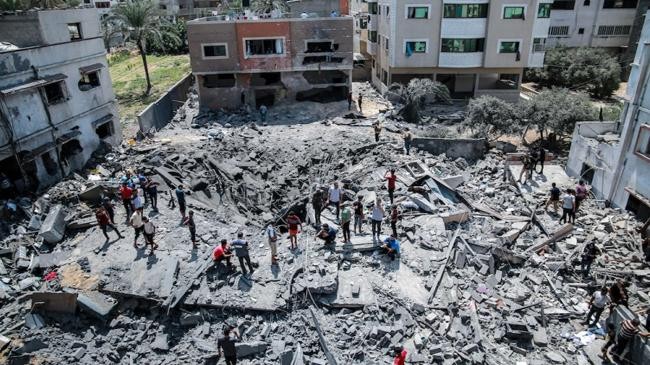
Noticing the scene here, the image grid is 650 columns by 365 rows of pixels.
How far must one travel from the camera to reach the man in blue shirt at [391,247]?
14836mm

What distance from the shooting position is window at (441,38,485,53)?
3600 centimetres

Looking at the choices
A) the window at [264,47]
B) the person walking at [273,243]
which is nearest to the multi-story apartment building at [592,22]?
the window at [264,47]

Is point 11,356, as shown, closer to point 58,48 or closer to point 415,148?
point 58,48

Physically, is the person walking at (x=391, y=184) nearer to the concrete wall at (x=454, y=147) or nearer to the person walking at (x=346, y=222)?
the person walking at (x=346, y=222)

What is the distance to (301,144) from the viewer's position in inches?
1042

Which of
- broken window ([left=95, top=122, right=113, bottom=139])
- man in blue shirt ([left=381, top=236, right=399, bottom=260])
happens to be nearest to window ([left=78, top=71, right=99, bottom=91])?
broken window ([left=95, top=122, right=113, bottom=139])

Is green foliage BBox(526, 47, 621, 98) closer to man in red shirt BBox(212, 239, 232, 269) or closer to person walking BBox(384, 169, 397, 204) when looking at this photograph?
person walking BBox(384, 169, 397, 204)

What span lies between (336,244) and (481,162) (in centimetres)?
1234

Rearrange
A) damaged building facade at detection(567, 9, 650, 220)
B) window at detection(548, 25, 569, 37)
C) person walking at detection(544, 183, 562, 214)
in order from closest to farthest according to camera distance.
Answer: damaged building facade at detection(567, 9, 650, 220), person walking at detection(544, 183, 562, 214), window at detection(548, 25, 569, 37)

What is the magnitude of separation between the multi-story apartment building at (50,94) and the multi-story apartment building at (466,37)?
23.0m

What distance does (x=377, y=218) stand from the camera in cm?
1535

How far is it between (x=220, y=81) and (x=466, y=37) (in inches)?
806

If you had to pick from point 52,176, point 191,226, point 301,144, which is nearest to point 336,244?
point 191,226

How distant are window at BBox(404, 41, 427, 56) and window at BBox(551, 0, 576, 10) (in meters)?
20.2
